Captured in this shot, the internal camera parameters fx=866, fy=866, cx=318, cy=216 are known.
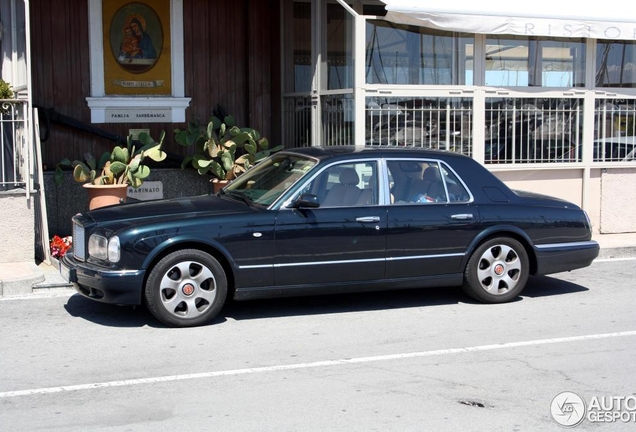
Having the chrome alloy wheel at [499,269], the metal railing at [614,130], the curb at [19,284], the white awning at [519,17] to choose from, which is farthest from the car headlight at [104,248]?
the metal railing at [614,130]

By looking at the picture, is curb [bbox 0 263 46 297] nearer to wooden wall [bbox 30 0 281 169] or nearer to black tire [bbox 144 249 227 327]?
black tire [bbox 144 249 227 327]

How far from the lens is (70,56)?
40.0 ft

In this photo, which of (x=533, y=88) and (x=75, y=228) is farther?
(x=533, y=88)

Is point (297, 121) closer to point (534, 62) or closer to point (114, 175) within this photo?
point (114, 175)

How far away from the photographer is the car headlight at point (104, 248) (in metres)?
7.23

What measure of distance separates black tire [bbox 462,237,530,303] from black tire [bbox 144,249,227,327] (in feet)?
8.11

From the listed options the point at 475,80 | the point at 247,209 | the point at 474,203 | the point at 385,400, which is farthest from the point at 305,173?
the point at 475,80

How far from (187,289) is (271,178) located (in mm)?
1537

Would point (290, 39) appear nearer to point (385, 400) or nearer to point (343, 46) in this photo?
point (343, 46)

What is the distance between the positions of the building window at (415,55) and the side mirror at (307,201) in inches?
174

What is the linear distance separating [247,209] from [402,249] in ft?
4.85

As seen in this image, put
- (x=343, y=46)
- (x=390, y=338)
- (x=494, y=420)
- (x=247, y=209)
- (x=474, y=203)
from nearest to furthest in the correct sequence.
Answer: (x=494, y=420), (x=390, y=338), (x=247, y=209), (x=474, y=203), (x=343, y=46)

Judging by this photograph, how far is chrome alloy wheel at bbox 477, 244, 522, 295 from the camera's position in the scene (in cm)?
841

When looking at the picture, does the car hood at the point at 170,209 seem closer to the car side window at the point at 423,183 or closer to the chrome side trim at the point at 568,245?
the car side window at the point at 423,183
